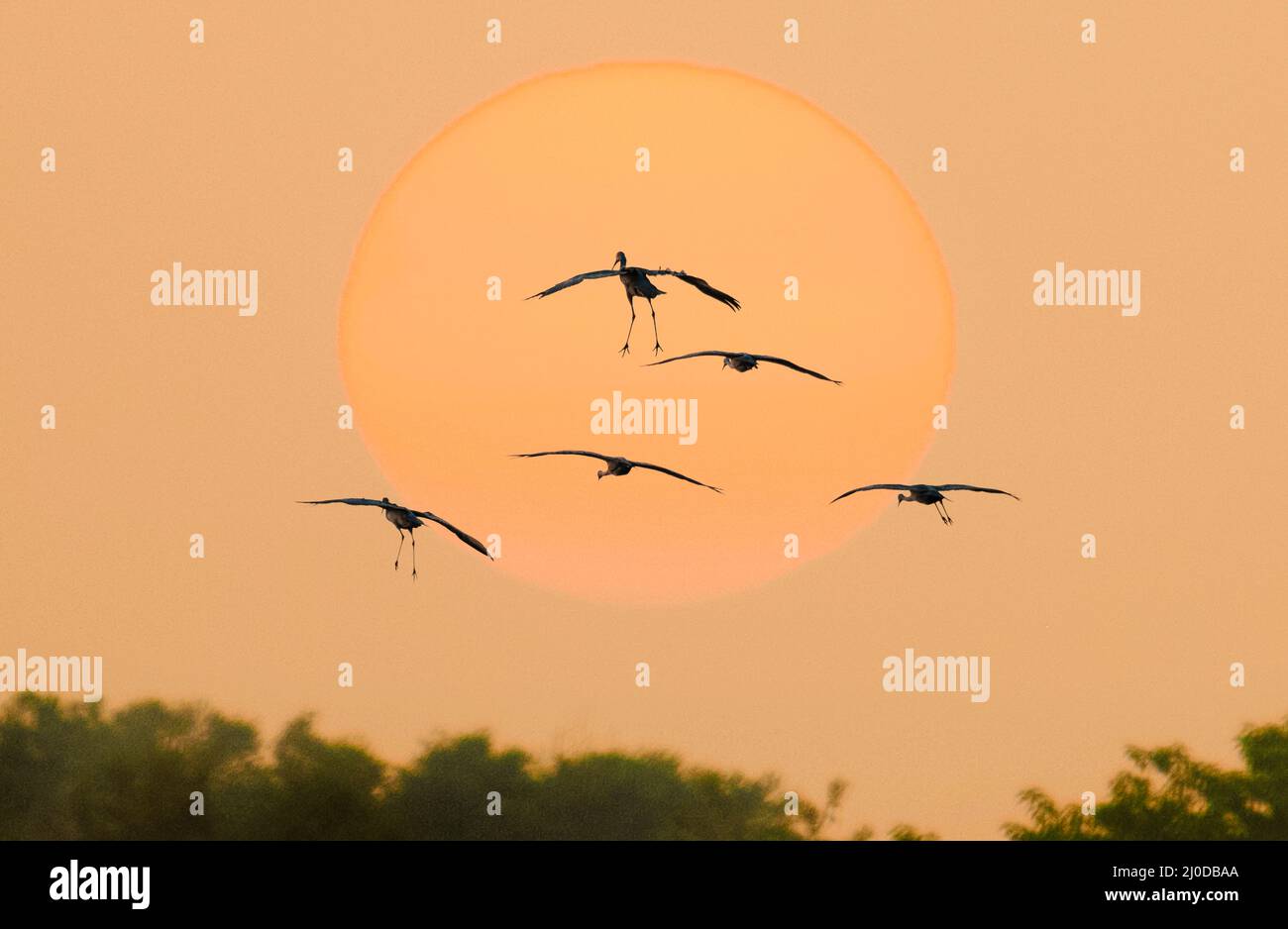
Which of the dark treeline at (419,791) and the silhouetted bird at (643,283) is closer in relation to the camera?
the silhouetted bird at (643,283)

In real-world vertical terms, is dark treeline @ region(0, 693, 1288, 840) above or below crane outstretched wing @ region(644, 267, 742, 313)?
below

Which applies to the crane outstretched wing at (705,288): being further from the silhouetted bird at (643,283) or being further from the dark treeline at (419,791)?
the dark treeline at (419,791)

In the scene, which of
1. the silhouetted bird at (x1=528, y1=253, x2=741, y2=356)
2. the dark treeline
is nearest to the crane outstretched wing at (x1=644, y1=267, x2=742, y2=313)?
the silhouetted bird at (x1=528, y1=253, x2=741, y2=356)

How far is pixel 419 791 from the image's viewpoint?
65.2 m

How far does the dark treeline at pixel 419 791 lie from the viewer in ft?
206

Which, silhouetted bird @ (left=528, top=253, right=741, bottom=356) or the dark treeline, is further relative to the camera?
the dark treeline

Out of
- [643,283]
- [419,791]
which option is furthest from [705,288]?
[419,791]

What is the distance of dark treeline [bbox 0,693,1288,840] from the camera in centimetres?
6291

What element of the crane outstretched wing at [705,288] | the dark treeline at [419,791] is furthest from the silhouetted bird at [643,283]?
the dark treeline at [419,791]

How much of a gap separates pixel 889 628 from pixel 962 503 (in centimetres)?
858

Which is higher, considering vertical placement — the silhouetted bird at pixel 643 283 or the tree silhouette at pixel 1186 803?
the silhouetted bird at pixel 643 283

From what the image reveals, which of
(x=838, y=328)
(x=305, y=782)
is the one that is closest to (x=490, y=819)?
(x=305, y=782)

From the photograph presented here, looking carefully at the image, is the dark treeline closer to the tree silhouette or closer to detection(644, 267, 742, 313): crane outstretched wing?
the tree silhouette
